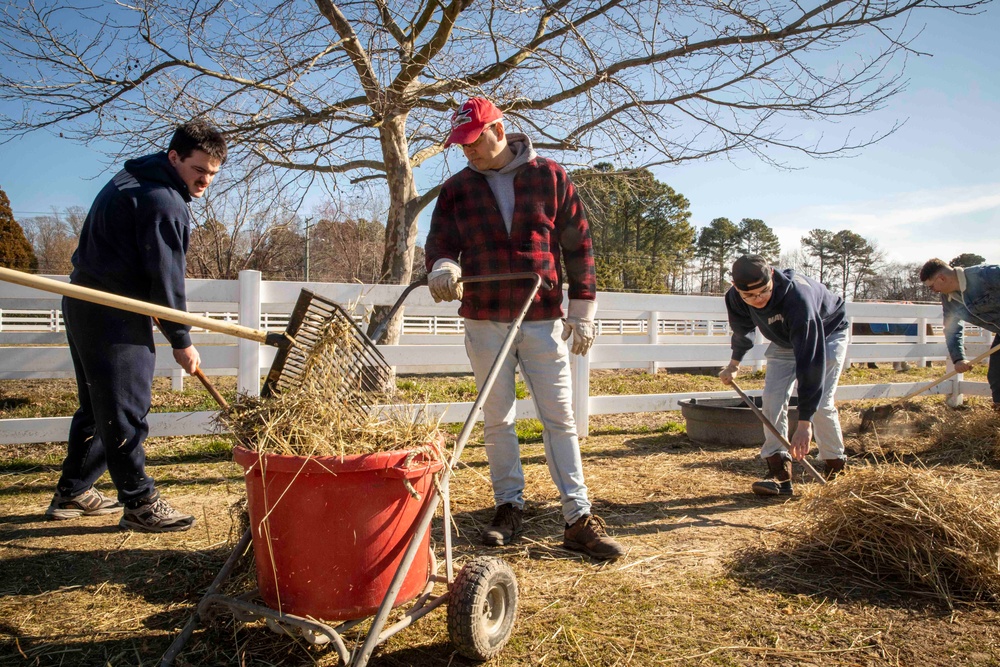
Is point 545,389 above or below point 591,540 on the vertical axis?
above

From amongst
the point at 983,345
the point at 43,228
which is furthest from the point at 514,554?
the point at 43,228

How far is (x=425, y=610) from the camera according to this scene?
2.05m

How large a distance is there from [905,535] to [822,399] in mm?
1375

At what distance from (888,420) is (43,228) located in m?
52.5

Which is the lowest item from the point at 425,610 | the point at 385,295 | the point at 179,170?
the point at 425,610

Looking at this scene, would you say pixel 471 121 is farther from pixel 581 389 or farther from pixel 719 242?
pixel 719 242

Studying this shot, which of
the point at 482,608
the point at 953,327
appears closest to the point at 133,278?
the point at 482,608

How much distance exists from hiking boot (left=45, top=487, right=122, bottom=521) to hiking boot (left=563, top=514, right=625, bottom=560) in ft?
7.98

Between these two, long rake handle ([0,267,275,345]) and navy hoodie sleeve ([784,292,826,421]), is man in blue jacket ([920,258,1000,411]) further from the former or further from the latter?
long rake handle ([0,267,275,345])

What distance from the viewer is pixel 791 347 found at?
4051 mm

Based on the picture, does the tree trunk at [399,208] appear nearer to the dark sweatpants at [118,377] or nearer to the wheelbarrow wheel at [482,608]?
the dark sweatpants at [118,377]

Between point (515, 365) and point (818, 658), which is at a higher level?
point (515, 365)

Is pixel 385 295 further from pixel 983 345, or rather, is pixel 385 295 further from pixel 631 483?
pixel 983 345

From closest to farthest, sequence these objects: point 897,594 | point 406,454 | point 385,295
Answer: point 406,454 → point 897,594 → point 385,295
